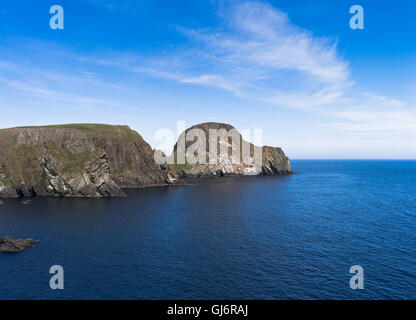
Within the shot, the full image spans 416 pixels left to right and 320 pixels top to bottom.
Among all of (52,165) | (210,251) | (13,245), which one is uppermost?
(52,165)

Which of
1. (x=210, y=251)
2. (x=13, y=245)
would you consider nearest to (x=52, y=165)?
(x=13, y=245)

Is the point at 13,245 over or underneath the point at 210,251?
over

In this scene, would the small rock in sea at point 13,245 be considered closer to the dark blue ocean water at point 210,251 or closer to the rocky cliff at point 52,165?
the dark blue ocean water at point 210,251

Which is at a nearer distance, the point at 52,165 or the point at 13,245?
the point at 13,245

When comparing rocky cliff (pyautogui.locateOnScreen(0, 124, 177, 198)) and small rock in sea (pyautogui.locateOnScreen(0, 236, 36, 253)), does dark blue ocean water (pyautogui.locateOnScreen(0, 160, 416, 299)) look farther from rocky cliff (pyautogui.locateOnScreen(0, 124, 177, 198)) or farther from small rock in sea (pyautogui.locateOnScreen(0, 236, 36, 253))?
rocky cliff (pyautogui.locateOnScreen(0, 124, 177, 198))

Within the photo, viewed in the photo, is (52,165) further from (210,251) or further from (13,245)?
(210,251)
